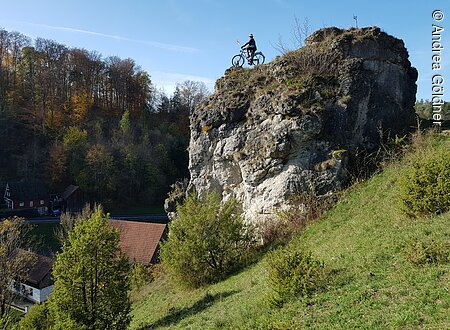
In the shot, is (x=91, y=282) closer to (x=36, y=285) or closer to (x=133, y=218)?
(x=36, y=285)

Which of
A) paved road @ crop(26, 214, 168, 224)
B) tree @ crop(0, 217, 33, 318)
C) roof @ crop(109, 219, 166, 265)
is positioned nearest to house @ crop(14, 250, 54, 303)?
tree @ crop(0, 217, 33, 318)

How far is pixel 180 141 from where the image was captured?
58.2 meters

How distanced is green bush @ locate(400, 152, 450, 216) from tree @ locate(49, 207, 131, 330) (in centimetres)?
1003

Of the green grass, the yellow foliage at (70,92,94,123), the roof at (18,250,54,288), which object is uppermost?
the yellow foliage at (70,92,94,123)

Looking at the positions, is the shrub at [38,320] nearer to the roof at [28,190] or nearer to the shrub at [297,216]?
the shrub at [297,216]

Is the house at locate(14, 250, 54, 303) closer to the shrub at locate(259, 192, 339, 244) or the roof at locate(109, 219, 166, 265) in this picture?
the roof at locate(109, 219, 166, 265)

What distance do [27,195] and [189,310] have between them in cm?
4248

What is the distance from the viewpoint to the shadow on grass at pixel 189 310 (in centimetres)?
1202

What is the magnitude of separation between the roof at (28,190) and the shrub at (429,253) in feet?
162

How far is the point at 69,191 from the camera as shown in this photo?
162ft

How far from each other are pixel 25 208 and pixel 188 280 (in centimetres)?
4068

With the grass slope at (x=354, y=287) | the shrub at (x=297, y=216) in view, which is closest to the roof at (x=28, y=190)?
the grass slope at (x=354, y=287)

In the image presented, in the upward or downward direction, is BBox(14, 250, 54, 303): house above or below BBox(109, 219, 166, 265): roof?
below

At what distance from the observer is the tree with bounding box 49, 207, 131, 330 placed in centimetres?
A: 1284
